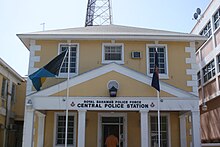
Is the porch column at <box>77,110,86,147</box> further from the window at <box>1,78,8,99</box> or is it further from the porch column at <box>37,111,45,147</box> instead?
the window at <box>1,78,8,99</box>

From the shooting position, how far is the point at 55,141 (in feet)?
51.1

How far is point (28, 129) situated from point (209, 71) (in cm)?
1262

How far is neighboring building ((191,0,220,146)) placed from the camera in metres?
19.1

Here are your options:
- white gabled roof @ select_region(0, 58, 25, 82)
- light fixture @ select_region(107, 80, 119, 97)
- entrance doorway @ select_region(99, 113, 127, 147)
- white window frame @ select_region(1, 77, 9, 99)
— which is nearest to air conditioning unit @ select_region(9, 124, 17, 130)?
white window frame @ select_region(1, 77, 9, 99)

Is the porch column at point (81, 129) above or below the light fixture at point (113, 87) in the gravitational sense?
below

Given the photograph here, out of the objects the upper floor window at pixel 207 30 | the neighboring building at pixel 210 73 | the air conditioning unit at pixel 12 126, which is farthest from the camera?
the air conditioning unit at pixel 12 126

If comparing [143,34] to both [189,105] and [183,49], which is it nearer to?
[183,49]

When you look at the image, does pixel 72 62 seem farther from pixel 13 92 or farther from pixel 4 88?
pixel 13 92

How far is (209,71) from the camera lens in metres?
21.0

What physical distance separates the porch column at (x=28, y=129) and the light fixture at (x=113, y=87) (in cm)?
322

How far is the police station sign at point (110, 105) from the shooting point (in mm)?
13219

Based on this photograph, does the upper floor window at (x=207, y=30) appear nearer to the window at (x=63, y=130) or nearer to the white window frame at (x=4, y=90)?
the window at (x=63, y=130)

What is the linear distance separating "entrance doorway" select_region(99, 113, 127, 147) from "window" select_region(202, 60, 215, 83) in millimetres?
7302

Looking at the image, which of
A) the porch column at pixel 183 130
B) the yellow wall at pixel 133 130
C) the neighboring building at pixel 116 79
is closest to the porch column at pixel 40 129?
the neighboring building at pixel 116 79
